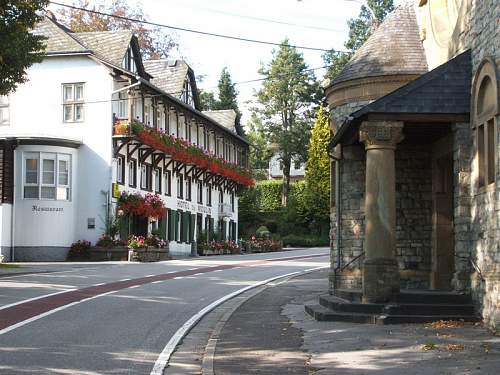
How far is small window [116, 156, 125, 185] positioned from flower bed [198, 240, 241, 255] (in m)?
10.4

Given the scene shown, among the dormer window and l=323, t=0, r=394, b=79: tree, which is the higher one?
l=323, t=0, r=394, b=79: tree

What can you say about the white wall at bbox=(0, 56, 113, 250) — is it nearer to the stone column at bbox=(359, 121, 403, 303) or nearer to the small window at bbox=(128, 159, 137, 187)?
the small window at bbox=(128, 159, 137, 187)

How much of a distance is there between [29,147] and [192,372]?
98.6 ft

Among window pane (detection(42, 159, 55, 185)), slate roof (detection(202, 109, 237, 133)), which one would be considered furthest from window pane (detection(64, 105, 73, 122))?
slate roof (detection(202, 109, 237, 133))

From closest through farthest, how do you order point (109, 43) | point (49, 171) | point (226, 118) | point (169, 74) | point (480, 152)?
point (480, 152), point (49, 171), point (109, 43), point (169, 74), point (226, 118)

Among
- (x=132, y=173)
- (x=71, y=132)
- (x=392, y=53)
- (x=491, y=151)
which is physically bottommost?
(x=491, y=151)

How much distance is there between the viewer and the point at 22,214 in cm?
3828

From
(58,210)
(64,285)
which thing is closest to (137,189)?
(58,210)

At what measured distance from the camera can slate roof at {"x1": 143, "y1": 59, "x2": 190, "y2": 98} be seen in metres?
51.8

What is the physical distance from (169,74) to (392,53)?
3479cm

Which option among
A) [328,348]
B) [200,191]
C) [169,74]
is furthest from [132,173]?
[328,348]

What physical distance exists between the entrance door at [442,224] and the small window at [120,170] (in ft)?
85.9

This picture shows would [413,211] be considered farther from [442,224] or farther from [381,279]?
[381,279]

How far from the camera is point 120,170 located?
137ft
